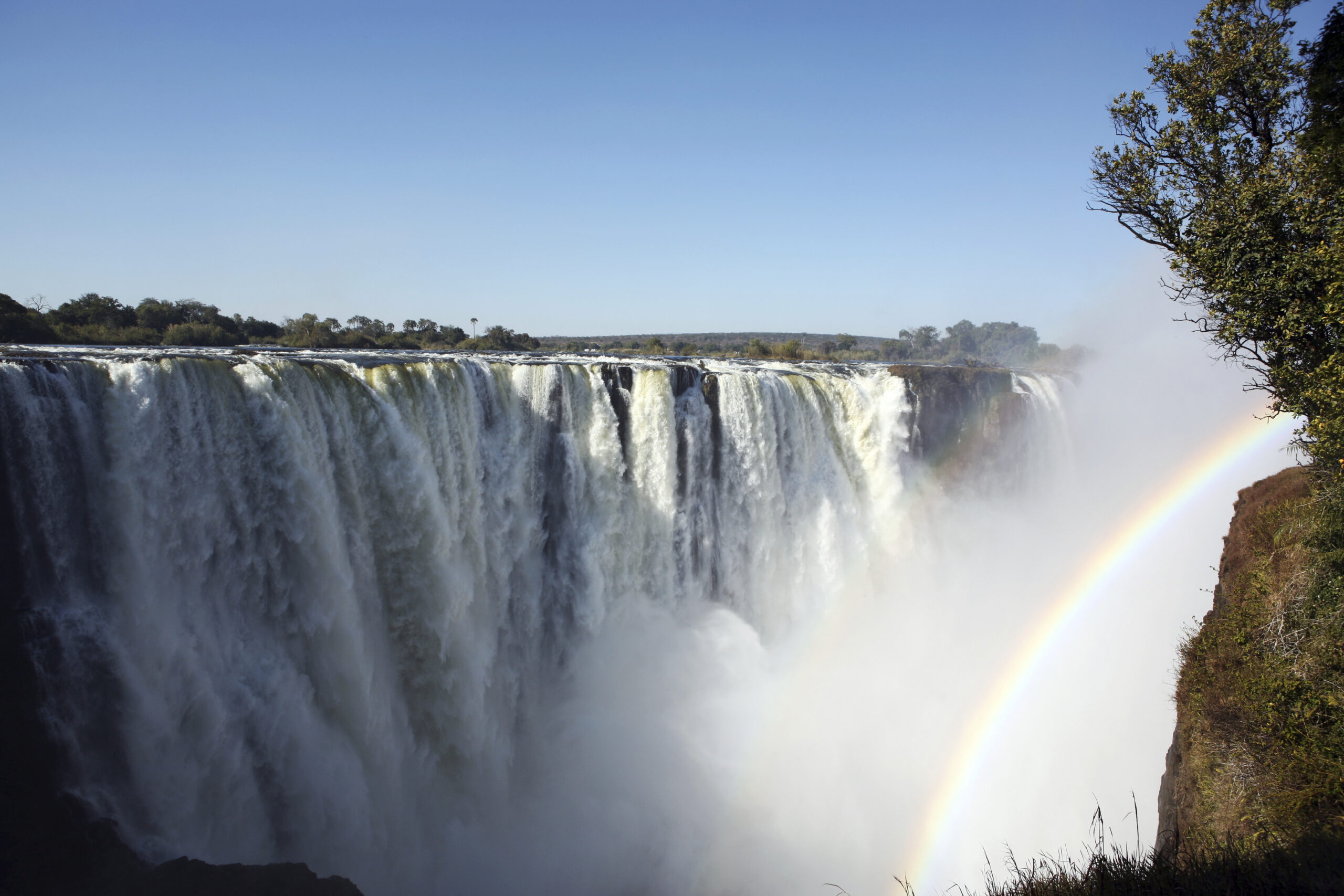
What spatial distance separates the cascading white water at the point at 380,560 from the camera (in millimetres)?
7746

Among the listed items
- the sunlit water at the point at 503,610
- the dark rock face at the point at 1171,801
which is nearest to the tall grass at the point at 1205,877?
the dark rock face at the point at 1171,801

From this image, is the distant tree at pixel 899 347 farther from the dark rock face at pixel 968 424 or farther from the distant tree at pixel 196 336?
the distant tree at pixel 196 336

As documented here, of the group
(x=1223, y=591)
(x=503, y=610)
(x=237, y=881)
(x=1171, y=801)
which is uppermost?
(x=1223, y=591)

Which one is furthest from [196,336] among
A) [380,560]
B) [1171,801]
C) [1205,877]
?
[1171,801]

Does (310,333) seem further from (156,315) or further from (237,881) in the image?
(237,881)

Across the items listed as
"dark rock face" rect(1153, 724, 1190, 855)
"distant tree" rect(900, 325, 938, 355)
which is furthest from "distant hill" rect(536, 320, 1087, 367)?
"dark rock face" rect(1153, 724, 1190, 855)

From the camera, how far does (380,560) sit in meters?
11.0

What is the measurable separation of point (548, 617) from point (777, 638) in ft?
19.7

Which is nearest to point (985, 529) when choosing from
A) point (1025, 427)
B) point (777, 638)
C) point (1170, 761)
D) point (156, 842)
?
point (1025, 427)

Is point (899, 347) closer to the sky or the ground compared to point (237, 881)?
closer to the sky

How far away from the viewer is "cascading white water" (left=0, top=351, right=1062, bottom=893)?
→ 7.75m

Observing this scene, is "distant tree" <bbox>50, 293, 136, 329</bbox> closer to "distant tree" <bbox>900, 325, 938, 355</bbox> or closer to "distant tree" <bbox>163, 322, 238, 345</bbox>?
"distant tree" <bbox>163, 322, 238, 345</bbox>

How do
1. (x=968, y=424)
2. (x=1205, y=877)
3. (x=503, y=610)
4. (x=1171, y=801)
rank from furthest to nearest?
(x=968, y=424), (x=503, y=610), (x=1171, y=801), (x=1205, y=877)

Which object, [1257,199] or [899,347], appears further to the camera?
[899,347]
